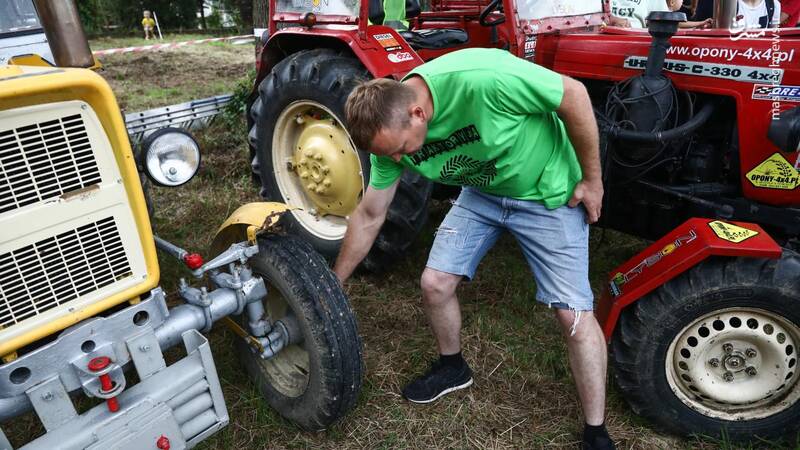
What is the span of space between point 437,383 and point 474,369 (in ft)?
0.79

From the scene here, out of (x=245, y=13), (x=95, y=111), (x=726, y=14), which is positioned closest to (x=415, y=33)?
(x=726, y=14)

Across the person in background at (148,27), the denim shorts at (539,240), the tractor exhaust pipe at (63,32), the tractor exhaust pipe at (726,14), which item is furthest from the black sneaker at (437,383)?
the person in background at (148,27)

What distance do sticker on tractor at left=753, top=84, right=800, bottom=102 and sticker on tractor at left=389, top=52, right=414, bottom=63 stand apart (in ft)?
5.24

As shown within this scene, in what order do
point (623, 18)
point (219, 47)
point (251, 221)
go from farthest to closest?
1. point (219, 47)
2. point (623, 18)
3. point (251, 221)

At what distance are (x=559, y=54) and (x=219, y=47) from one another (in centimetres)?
1178

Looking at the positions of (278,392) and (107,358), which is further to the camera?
(278,392)

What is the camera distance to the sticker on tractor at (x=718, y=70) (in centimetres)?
220

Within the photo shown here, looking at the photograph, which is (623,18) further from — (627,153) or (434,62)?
(434,62)

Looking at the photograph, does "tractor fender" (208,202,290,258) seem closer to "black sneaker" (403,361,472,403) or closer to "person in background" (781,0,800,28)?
"black sneaker" (403,361,472,403)

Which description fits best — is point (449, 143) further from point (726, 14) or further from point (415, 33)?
point (415, 33)

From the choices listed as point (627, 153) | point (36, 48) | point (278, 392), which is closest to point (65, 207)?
point (278, 392)

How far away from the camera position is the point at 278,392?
234 cm

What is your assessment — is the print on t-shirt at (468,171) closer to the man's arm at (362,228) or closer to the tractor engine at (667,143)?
the man's arm at (362,228)

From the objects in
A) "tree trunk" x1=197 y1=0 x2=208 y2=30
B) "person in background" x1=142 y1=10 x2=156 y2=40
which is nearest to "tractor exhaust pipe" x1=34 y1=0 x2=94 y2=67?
"person in background" x1=142 y1=10 x2=156 y2=40
